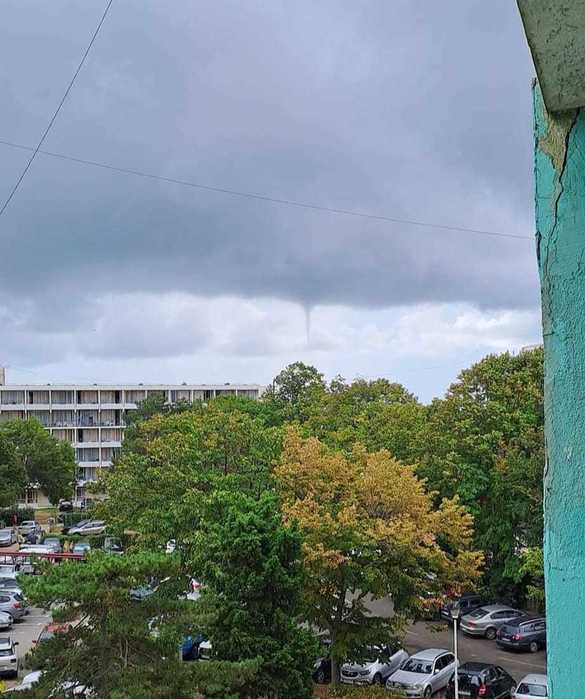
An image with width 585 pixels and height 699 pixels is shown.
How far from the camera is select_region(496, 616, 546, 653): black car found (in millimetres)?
17359

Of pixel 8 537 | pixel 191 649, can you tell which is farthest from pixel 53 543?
pixel 191 649

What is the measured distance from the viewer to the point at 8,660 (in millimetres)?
15398

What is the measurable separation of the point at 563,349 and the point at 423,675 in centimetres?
1475

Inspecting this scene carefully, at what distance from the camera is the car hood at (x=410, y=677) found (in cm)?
1417

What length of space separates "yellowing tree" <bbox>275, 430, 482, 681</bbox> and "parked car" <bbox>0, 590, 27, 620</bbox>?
10.5 m

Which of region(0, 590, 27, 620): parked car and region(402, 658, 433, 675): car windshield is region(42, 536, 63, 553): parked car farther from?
region(402, 658, 433, 675): car windshield

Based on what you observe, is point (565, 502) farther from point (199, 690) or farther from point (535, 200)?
point (199, 690)

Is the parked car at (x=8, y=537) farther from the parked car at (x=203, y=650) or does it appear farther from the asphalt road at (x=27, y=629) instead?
the parked car at (x=203, y=650)

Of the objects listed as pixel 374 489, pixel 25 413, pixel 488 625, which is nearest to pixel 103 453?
pixel 25 413

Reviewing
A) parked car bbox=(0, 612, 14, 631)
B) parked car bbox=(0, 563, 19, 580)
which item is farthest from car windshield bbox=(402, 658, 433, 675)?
parked car bbox=(0, 563, 19, 580)

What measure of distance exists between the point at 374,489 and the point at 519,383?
6205 mm

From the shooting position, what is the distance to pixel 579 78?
0.93m

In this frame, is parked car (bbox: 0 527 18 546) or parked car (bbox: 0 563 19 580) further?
parked car (bbox: 0 527 18 546)

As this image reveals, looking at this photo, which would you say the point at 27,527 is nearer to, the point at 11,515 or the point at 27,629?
the point at 11,515
